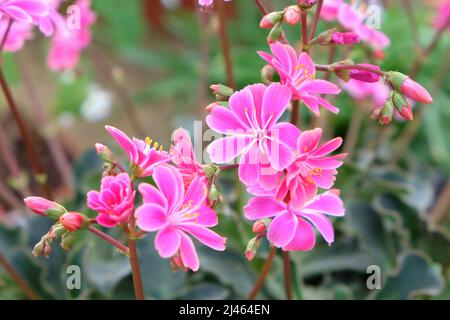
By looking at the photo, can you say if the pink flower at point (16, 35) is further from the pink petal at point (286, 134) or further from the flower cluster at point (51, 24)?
the pink petal at point (286, 134)

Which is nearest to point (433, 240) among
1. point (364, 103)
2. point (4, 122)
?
point (364, 103)

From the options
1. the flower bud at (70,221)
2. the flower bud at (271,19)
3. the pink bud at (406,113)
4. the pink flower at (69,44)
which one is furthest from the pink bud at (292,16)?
the pink flower at (69,44)

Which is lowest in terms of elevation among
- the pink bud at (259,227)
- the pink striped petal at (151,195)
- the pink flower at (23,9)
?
the pink bud at (259,227)

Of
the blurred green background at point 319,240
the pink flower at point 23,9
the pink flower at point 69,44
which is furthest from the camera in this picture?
the pink flower at point 69,44

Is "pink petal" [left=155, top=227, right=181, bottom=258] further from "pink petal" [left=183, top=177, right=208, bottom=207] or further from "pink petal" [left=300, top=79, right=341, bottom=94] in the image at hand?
"pink petal" [left=300, top=79, right=341, bottom=94]

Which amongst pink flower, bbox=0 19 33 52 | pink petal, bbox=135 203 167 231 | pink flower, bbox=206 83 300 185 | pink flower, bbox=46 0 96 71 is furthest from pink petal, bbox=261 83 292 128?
pink flower, bbox=46 0 96 71

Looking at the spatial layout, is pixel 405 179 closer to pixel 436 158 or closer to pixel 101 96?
pixel 436 158

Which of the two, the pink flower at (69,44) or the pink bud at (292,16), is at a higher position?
the pink flower at (69,44)
